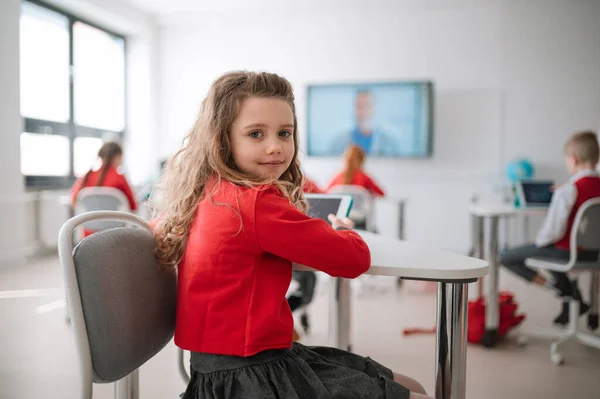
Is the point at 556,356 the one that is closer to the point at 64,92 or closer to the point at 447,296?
the point at 447,296

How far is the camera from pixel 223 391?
2.84 ft

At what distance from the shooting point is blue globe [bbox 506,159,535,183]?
502 cm

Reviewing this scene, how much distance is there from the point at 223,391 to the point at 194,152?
1.53 feet

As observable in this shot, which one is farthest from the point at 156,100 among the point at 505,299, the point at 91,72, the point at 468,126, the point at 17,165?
the point at 505,299

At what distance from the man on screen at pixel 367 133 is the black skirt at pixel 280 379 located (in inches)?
186

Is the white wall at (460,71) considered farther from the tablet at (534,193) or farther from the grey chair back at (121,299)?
the grey chair back at (121,299)

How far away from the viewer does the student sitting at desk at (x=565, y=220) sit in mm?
2336

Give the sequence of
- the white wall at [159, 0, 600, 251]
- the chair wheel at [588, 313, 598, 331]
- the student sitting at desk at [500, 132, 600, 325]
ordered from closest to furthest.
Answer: the student sitting at desk at [500, 132, 600, 325] → the chair wheel at [588, 313, 598, 331] → the white wall at [159, 0, 600, 251]

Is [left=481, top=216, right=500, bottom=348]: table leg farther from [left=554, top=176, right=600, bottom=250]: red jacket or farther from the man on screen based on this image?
the man on screen

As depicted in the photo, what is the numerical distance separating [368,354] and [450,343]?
132 centimetres

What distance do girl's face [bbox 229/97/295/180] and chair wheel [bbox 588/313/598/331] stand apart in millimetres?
2418

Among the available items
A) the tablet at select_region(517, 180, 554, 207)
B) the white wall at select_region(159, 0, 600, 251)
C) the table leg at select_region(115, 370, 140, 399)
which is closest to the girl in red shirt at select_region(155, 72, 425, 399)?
the table leg at select_region(115, 370, 140, 399)

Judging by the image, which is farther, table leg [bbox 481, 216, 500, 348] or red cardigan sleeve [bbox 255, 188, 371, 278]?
table leg [bbox 481, 216, 500, 348]

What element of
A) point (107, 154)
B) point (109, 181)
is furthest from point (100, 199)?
point (107, 154)
